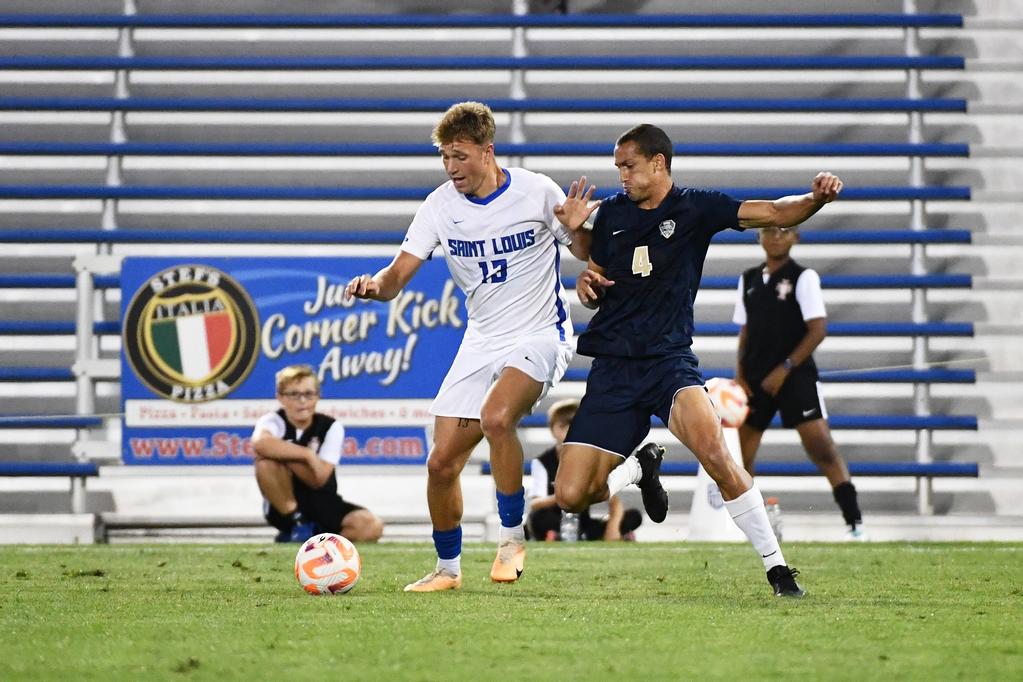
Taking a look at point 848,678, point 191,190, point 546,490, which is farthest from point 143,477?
point 848,678

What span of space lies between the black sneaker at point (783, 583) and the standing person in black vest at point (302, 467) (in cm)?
427

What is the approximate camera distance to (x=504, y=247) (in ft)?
19.6

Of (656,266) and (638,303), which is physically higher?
(656,266)

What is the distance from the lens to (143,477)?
11.4 metres

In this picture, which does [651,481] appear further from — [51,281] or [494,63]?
[51,281]

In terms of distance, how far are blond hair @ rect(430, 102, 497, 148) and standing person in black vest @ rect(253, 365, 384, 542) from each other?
352 centimetres

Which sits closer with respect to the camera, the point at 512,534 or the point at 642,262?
the point at 642,262

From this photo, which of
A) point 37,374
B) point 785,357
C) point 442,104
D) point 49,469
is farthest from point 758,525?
point 37,374

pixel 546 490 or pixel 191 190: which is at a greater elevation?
pixel 191 190

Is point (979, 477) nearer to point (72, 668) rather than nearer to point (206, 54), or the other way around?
point (206, 54)

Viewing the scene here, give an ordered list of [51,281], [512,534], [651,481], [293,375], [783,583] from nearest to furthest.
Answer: [783,583]
[512,534]
[651,481]
[293,375]
[51,281]

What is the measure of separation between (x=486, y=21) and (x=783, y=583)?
7.81 meters

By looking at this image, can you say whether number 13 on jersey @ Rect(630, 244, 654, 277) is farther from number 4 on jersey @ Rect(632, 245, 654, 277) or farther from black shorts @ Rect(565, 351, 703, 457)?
black shorts @ Rect(565, 351, 703, 457)

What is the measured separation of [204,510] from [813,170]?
5477 mm
